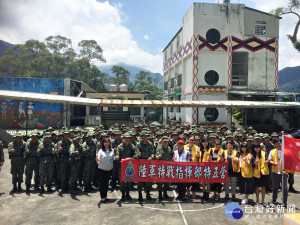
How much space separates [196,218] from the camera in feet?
21.4

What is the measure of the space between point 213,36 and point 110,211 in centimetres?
2253

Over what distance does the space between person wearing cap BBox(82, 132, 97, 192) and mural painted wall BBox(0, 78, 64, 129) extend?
1844cm

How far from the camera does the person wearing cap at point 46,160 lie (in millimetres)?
8156

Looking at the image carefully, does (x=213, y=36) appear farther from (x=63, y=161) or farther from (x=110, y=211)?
(x=110, y=211)

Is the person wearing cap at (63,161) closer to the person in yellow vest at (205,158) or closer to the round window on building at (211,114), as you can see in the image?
the person in yellow vest at (205,158)

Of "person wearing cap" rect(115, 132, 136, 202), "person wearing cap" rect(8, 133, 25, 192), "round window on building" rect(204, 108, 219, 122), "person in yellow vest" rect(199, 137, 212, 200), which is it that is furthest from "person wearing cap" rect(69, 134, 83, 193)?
"round window on building" rect(204, 108, 219, 122)

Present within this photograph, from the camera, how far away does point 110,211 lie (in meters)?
6.89

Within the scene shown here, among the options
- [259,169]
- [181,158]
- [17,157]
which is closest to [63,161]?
[17,157]

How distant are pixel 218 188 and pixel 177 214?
2.06m

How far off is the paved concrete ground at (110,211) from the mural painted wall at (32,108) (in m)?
19.0

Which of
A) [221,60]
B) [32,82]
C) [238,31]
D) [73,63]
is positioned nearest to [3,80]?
[32,82]

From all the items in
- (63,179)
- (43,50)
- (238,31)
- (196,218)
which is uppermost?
(43,50)

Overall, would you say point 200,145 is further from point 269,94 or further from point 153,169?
point 269,94

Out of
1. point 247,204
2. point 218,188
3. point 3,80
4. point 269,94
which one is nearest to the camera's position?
point 247,204
